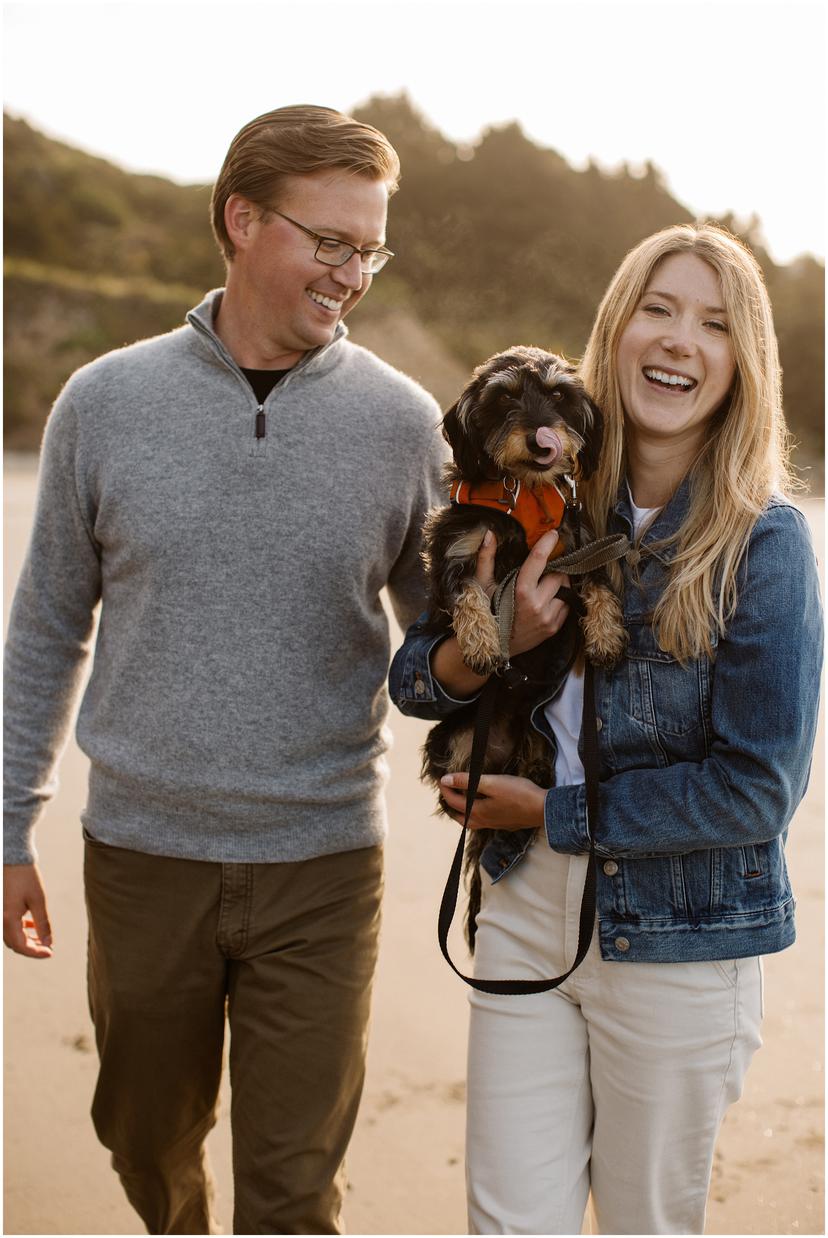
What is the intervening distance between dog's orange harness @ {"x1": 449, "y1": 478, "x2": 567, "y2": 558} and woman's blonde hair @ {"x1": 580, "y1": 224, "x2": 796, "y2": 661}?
13 centimetres

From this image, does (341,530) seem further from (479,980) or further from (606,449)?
(479,980)

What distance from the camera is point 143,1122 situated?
2740 mm

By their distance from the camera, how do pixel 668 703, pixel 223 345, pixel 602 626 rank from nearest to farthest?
1. pixel 668 703
2. pixel 602 626
3. pixel 223 345

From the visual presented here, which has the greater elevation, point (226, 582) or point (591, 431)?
point (591, 431)

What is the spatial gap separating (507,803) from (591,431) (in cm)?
86

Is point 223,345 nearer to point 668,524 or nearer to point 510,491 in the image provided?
point 510,491

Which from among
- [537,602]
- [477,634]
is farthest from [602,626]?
[477,634]

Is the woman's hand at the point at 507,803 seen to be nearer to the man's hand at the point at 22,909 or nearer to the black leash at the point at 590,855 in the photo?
the black leash at the point at 590,855

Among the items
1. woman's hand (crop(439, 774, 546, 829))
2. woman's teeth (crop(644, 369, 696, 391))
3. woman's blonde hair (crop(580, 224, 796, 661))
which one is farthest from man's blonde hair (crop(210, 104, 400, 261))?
woman's hand (crop(439, 774, 546, 829))

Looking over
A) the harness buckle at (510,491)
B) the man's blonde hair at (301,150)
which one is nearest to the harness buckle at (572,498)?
the harness buckle at (510,491)

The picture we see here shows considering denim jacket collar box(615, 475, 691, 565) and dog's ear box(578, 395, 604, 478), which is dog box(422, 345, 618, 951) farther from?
denim jacket collar box(615, 475, 691, 565)

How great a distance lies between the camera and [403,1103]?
12.9 ft

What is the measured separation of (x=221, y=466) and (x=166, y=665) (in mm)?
503

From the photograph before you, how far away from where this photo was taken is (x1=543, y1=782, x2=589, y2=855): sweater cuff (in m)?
2.19
